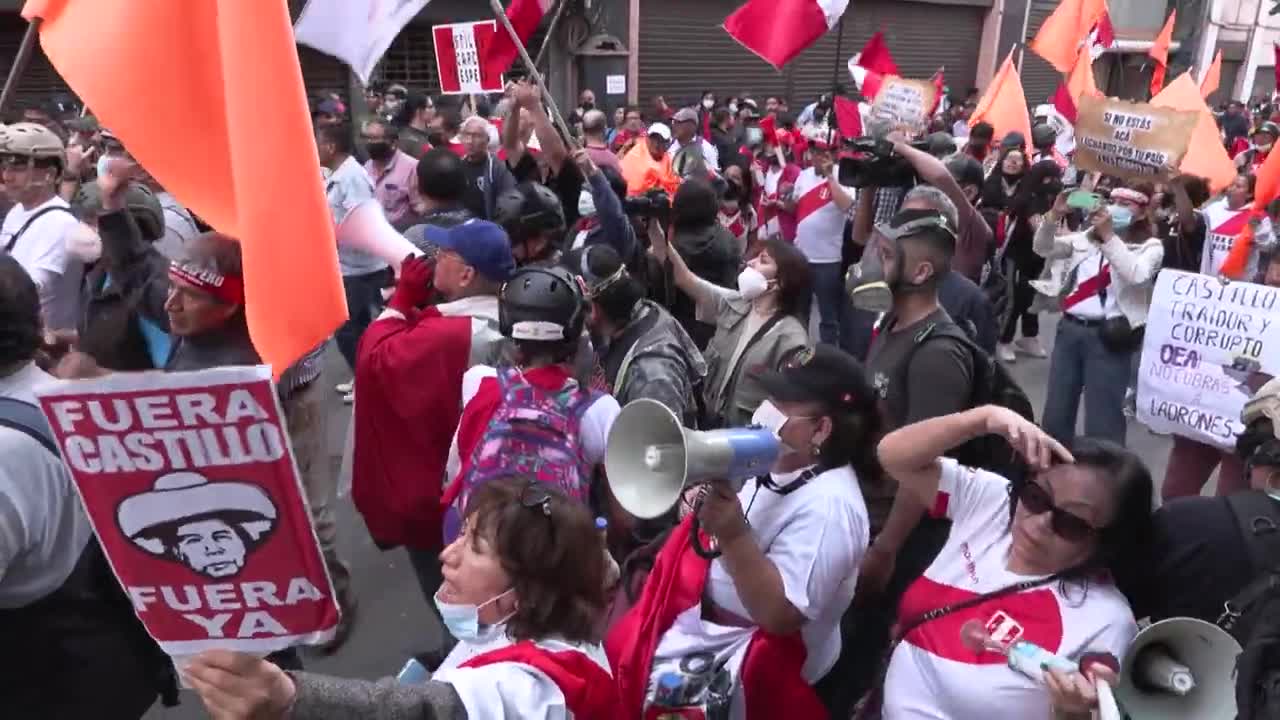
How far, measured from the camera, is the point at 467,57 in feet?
23.1

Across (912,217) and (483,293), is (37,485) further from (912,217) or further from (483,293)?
(912,217)

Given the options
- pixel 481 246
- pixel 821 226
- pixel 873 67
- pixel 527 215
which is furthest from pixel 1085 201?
pixel 873 67

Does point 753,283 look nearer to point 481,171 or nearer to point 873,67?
point 481,171

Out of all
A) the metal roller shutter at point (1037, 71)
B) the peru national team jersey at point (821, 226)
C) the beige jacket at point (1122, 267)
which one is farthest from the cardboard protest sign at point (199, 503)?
the metal roller shutter at point (1037, 71)

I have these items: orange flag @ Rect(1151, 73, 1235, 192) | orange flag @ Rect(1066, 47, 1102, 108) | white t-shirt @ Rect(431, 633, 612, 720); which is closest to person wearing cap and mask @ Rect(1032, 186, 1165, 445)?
orange flag @ Rect(1151, 73, 1235, 192)

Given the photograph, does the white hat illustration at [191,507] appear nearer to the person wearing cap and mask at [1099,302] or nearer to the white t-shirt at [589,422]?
the white t-shirt at [589,422]

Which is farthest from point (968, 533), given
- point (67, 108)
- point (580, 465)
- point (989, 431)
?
point (67, 108)

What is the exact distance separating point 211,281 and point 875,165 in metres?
2.98

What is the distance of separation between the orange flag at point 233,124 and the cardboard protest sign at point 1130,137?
575 centimetres

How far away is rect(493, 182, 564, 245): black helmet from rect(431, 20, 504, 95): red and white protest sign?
9.76 ft

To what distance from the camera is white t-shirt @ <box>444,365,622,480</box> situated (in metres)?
2.68

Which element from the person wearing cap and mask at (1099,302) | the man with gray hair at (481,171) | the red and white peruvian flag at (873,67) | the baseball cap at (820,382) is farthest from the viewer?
the red and white peruvian flag at (873,67)

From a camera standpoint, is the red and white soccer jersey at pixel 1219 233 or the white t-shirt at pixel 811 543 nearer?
the white t-shirt at pixel 811 543

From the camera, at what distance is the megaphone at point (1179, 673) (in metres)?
1.74
